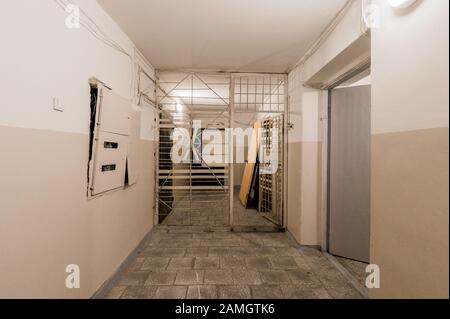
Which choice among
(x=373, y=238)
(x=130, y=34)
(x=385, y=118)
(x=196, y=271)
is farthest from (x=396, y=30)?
(x=196, y=271)

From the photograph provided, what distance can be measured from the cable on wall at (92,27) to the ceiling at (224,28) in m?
0.24

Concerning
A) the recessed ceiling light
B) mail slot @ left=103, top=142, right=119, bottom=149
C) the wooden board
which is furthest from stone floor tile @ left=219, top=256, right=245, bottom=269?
the recessed ceiling light

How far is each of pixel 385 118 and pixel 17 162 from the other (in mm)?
2122

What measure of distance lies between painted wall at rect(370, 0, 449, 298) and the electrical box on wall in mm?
2082

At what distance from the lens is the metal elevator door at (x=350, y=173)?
8.54 feet

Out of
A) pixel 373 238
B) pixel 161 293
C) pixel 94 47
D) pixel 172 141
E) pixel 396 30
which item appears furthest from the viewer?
pixel 172 141

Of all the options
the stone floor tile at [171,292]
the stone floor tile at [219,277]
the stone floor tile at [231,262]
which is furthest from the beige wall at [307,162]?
the stone floor tile at [171,292]

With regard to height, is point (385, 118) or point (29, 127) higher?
point (385, 118)

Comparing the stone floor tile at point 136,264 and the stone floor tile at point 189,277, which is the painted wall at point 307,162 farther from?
the stone floor tile at point 136,264

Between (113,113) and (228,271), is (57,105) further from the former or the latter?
Result: (228,271)

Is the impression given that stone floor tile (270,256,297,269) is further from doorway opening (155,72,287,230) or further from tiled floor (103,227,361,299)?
doorway opening (155,72,287,230)

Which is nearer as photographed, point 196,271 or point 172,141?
point 196,271
